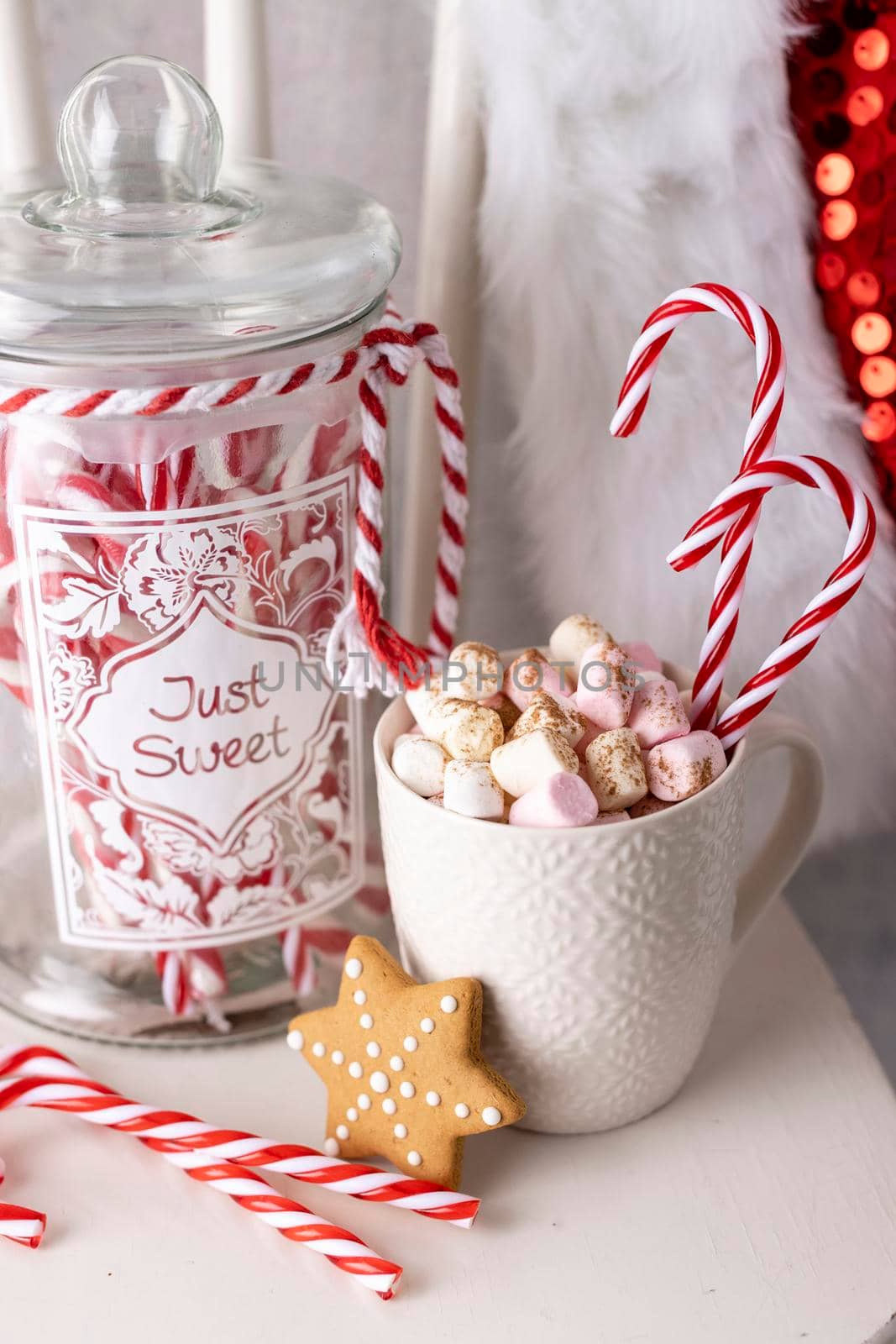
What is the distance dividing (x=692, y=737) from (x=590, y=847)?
6 centimetres

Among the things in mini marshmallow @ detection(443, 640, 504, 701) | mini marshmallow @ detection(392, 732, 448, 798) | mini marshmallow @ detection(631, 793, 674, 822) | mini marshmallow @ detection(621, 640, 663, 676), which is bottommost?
mini marshmallow @ detection(631, 793, 674, 822)

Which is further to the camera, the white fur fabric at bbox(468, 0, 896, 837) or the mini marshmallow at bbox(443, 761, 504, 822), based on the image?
the white fur fabric at bbox(468, 0, 896, 837)

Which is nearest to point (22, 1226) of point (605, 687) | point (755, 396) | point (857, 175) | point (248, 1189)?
point (248, 1189)

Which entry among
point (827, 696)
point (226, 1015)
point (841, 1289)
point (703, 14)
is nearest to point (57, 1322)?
point (226, 1015)

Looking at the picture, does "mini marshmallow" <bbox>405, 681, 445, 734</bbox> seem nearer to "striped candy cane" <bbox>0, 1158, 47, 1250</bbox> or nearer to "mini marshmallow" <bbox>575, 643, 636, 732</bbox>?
"mini marshmallow" <bbox>575, 643, 636, 732</bbox>

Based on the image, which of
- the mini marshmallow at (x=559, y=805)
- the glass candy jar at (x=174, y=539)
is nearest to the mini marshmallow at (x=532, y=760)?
the mini marshmallow at (x=559, y=805)

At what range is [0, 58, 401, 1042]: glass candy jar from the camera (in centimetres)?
49

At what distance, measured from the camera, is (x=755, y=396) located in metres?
0.49

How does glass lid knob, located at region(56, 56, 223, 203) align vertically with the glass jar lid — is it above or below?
above

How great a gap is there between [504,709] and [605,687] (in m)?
0.04

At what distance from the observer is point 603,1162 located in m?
0.53

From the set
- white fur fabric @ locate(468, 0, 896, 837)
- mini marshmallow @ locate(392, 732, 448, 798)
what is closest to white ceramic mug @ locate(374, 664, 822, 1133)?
mini marshmallow @ locate(392, 732, 448, 798)

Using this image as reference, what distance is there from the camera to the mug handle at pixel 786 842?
573 millimetres

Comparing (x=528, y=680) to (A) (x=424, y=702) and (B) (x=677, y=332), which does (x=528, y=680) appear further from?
(B) (x=677, y=332)
